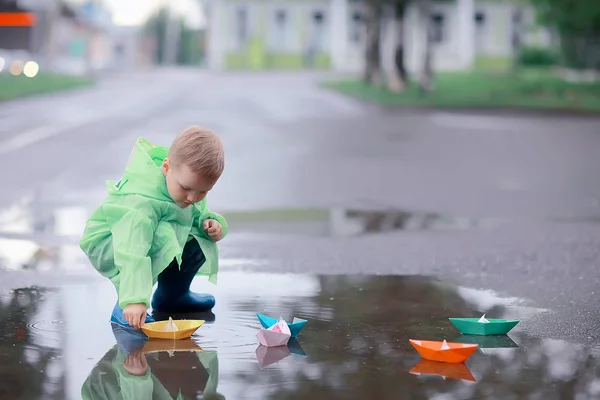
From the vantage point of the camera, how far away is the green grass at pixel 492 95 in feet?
95.1

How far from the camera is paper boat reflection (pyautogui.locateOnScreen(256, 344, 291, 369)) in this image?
4.79 meters

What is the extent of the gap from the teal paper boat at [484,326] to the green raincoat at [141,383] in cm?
123

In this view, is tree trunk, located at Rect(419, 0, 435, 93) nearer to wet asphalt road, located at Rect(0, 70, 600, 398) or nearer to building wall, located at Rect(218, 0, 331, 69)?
wet asphalt road, located at Rect(0, 70, 600, 398)

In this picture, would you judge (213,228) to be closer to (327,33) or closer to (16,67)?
(16,67)

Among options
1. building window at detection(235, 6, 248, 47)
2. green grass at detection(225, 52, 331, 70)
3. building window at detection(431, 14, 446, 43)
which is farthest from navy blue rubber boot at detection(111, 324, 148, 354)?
building window at detection(431, 14, 446, 43)

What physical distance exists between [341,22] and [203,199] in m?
57.6

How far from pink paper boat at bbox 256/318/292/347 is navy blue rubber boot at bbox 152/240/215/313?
84 centimetres

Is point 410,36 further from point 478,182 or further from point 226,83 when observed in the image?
point 478,182

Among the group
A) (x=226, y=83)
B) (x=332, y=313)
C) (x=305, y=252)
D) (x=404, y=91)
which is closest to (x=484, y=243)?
(x=305, y=252)

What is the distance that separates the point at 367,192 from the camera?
39.5 ft

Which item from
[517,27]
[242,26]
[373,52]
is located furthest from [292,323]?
[517,27]

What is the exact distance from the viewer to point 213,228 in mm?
5637

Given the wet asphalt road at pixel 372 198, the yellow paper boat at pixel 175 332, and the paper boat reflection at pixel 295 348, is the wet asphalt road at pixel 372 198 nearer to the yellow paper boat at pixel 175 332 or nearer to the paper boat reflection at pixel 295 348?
the yellow paper boat at pixel 175 332

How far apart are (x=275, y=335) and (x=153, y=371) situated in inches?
24.6
